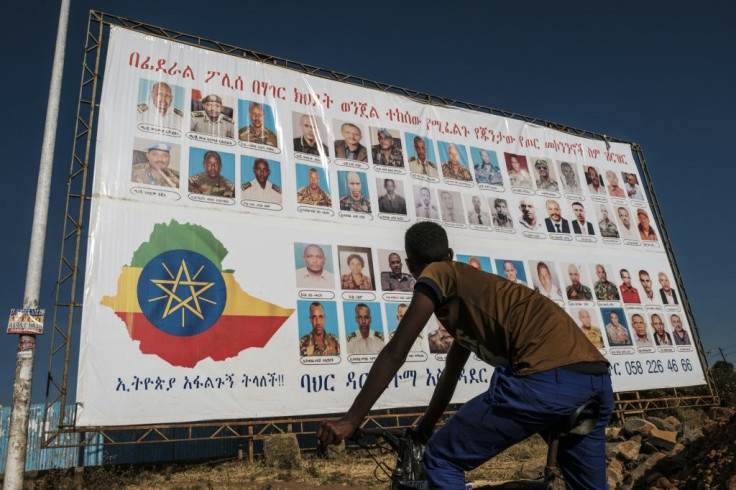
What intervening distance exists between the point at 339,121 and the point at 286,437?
5972 millimetres

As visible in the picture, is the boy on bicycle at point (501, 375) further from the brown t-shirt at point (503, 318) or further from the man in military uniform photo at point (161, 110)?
the man in military uniform photo at point (161, 110)

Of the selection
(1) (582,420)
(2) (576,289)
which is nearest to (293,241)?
(2) (576,289)

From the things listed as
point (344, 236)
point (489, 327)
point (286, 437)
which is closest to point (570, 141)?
point (344, 236)

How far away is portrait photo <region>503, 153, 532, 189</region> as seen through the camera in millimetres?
12297

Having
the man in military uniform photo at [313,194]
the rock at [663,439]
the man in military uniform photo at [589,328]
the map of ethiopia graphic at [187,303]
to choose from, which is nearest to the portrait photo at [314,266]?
the map of ethiopia graphic at [187,303]

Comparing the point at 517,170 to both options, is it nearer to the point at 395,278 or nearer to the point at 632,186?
the point at 632,186

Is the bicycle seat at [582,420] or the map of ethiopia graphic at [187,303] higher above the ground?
the map of ethiopia graphic at [187,303]

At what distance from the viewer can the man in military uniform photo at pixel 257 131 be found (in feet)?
31.0

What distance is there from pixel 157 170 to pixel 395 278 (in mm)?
4500

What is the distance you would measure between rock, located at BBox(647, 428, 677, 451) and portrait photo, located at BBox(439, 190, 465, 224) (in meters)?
5.51

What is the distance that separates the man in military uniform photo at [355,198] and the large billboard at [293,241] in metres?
0.02

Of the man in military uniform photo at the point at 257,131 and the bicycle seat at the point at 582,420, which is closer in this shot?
the bicycle seat at the point at 582,420

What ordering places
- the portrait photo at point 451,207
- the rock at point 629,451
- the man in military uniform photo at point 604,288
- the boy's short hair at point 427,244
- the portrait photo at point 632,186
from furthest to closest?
1. the portrait photo at point 632,186
2. the man in military uniform photo at point 604,288
3. the portrait photo at point 451,207
4. the rock at point 629,451
5. the boy's short hair at point 427,244

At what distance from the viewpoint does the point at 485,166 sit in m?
12.1
